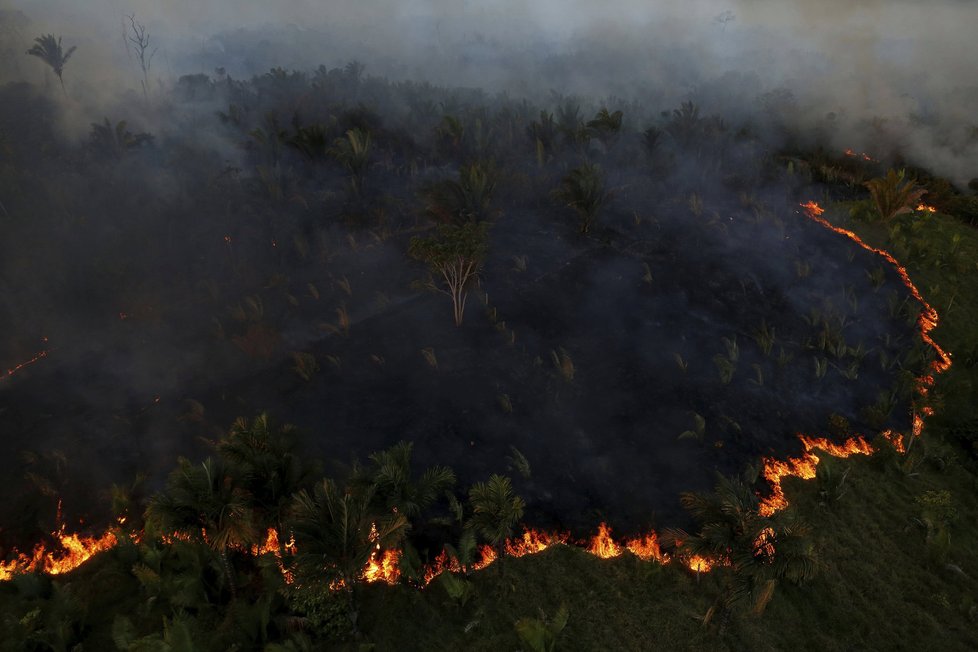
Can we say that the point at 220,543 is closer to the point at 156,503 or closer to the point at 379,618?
the point at 156,503

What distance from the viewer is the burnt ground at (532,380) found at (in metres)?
10.4

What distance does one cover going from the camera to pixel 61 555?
883cm

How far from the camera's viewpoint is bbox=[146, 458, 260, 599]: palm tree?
21.9 ft

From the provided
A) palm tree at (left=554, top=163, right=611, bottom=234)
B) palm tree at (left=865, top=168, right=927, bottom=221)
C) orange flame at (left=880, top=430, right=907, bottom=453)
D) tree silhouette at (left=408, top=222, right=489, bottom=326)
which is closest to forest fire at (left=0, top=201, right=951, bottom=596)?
orange flame at (left=880, top=430, right=907, bottom=453)

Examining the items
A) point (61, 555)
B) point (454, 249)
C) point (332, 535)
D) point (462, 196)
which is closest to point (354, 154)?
point (462, 196)

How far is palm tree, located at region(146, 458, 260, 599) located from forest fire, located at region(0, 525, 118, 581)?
3215mm

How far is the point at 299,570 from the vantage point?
21.1ft

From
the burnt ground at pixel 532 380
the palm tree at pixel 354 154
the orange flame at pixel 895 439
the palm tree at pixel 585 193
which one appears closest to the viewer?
the burnt ground at pixel 532 380

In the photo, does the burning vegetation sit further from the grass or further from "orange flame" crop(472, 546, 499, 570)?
the grass

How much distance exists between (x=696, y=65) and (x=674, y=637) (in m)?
53.8

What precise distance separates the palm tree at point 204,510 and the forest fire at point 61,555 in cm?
321

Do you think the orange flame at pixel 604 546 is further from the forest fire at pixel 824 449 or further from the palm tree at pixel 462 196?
the palm tree at pixel 462 196

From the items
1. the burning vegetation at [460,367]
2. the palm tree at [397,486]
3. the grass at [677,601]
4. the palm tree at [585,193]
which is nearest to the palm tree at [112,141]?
the burning vegetation at [460,367]

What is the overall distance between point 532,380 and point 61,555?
9735mm
